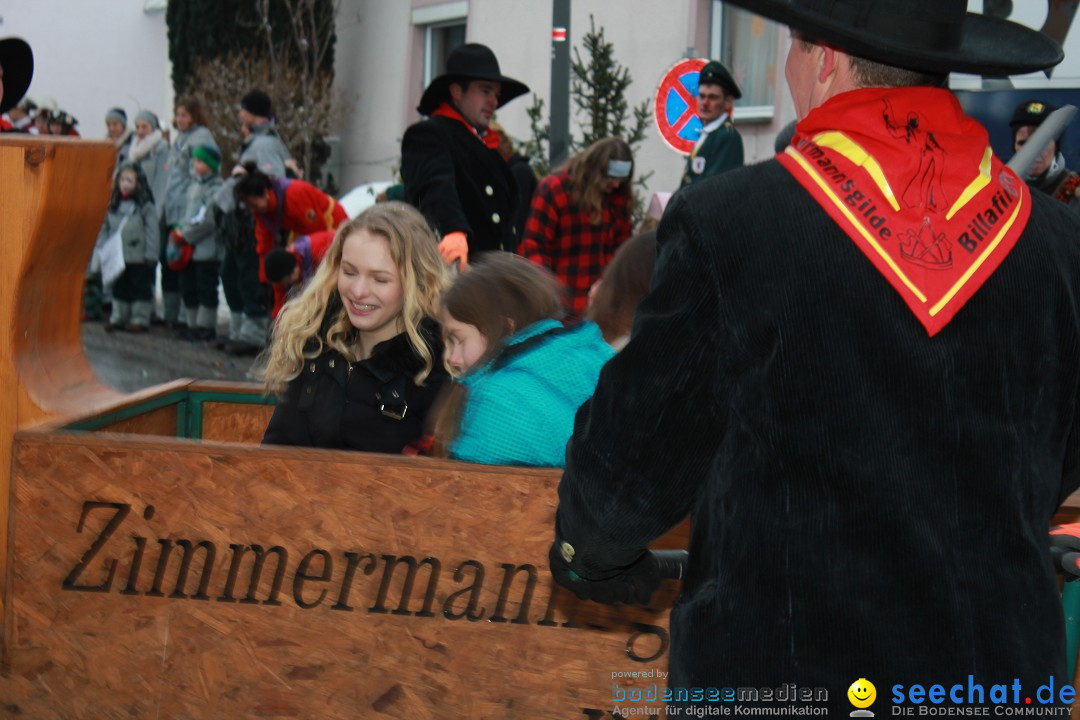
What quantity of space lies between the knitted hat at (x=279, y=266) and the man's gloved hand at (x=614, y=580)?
6191mm

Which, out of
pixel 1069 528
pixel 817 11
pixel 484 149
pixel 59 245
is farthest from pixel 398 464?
pixel 484 149

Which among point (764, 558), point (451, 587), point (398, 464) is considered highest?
point (764, 558)

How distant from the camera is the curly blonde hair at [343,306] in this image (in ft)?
13.6

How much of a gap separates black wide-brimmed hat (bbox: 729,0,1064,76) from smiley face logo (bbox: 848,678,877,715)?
75 centimetres

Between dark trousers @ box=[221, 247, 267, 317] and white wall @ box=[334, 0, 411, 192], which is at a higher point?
white wall @ box=[334, 0, 411, 192]

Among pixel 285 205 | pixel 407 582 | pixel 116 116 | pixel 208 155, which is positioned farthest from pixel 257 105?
pixel 407 582

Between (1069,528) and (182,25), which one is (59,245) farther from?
(182,25)

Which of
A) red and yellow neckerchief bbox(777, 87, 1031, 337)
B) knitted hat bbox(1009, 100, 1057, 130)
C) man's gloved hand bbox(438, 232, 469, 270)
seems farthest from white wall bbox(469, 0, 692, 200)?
red and yellow neckerchief bbox(777, 87, 1031, 337)

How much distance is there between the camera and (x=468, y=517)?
3268 mm

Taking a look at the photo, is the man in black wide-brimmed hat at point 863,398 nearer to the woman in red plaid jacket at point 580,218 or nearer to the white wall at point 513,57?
the woman in red plaid jacket at point 580,218

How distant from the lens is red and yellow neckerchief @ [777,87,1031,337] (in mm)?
1695

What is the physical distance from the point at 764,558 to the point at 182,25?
21.4 metres

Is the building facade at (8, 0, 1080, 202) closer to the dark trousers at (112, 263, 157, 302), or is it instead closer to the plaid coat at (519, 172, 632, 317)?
the plaid coat at (519, 172, 632, 317)

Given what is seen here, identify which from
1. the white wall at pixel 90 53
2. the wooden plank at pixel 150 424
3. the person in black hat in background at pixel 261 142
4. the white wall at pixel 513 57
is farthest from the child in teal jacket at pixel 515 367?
the white wall at pixel 90 53
